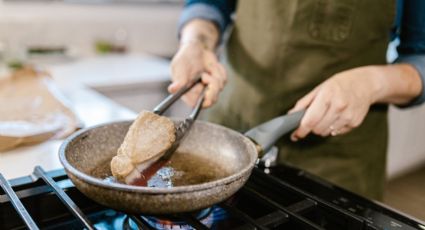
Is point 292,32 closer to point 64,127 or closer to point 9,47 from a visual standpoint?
point 64,127

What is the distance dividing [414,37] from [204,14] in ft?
1.67

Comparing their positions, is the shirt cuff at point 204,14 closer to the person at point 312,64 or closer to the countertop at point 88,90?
the person at point 312,64

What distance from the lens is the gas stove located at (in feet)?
1.72

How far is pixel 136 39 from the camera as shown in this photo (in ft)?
6.78

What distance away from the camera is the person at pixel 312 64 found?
86 cm

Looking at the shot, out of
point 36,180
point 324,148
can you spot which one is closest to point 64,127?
point 36,180

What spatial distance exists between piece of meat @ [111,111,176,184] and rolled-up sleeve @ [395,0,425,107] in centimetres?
59

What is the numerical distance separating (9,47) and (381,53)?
1409mm

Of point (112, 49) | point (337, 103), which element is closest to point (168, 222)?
point (337, 103)

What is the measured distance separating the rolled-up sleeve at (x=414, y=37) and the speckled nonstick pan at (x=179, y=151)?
35 cm

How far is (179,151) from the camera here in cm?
67

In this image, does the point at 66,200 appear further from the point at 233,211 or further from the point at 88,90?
the point at 88,90

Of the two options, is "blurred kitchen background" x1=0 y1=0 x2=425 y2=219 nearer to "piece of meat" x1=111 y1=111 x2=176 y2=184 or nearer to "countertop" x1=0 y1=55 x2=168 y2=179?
"countertop" x1=0 y1=55 x2=168 y2=179

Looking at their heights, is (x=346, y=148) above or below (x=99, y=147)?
below
